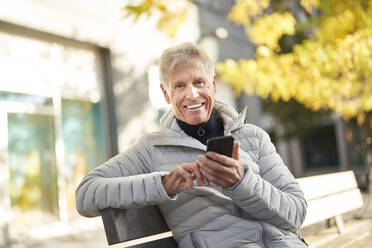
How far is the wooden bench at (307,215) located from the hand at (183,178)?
11.9 inches

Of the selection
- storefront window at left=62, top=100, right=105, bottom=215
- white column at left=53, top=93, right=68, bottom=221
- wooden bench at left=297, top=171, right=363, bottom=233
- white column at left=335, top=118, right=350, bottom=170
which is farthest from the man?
white column at left=335, top=118, right=350, bottom=170

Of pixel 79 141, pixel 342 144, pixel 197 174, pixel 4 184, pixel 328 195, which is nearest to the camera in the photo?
pixel 197 174

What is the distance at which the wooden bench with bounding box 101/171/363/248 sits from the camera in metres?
2.16

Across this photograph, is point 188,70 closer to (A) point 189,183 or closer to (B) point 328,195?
(A) point 189,183

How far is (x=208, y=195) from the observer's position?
230cm

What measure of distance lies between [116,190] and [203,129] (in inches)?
23.3

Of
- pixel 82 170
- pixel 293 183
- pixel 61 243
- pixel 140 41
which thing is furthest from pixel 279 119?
pixel 293 183

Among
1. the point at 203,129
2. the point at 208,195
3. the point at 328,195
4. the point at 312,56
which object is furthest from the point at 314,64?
the point at 208,195

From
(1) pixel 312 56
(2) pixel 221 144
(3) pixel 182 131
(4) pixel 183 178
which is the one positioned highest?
(1) pixel 312 56

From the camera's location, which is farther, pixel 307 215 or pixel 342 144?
pixel 342 144

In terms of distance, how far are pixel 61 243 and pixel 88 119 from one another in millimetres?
2555

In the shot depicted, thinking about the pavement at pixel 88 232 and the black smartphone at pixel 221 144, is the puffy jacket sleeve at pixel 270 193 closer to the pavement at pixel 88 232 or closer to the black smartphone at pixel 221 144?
the black smartphone at pixel 221 144

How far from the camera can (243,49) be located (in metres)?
13.6

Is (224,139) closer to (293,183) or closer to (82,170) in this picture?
(293,183)
